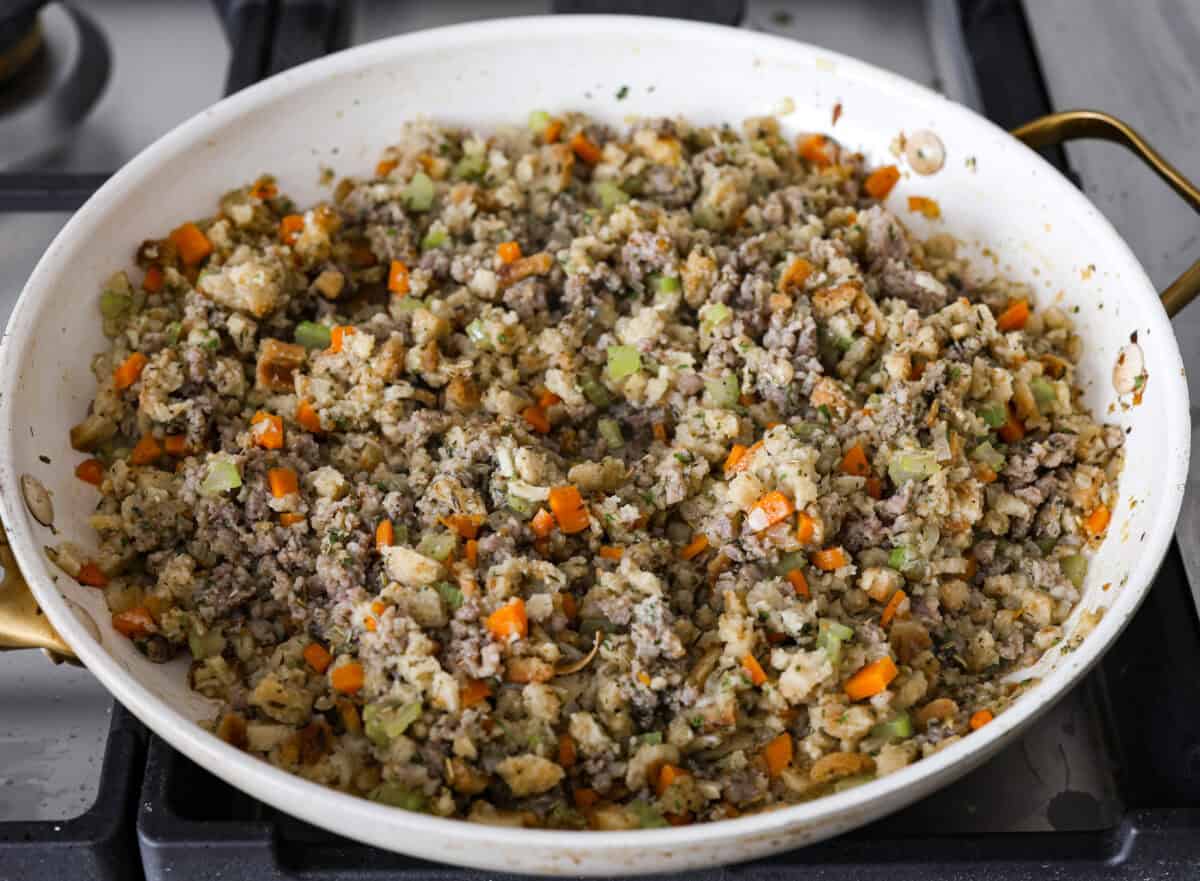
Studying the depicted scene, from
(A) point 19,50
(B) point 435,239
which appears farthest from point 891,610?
(A) point 19,50

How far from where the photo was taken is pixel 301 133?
1.75 metres

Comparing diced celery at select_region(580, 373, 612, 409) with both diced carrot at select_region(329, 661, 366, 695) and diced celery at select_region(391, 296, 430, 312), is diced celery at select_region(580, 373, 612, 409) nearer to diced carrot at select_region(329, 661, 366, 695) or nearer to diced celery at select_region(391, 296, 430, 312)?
diced celery at select_region(391, 296, 430, 312)

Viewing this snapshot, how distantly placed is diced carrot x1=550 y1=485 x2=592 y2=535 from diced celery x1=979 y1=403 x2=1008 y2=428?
51cm

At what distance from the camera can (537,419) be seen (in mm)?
1486

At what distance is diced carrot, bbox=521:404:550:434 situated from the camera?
148 centimetres

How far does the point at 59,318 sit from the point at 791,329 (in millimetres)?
871

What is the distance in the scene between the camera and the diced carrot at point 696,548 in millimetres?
1386

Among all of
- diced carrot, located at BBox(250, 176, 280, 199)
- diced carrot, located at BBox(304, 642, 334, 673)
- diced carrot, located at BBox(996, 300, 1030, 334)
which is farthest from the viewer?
diced carrot, located at BBox(250, 176, 280, 199)

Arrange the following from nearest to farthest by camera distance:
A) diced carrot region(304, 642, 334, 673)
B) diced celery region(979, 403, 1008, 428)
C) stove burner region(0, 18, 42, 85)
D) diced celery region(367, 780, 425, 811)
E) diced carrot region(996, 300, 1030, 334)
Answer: diced celery region(367, 780, 425, 811), diced carrot region(304, 642, 334, 673), diced celery region(979, 403, 1008, 428), diced carrot region(996, 300, 1030, 334), stove burner region(0, 18, 42, 85)

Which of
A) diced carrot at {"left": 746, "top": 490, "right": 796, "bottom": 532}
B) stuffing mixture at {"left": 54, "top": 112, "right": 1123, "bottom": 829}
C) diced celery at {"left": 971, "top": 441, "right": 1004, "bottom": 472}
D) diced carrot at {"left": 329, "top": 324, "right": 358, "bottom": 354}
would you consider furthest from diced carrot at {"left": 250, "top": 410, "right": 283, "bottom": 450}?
diced celery at {"left": 971, "top": 441, "right": 1004, "bottom": 472}

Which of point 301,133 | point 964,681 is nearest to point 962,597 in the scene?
point 964,681

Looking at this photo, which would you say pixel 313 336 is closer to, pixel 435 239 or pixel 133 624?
pixel 435 239

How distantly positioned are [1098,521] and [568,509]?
2.01 feet

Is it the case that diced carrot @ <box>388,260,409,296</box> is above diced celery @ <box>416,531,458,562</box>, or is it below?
above
